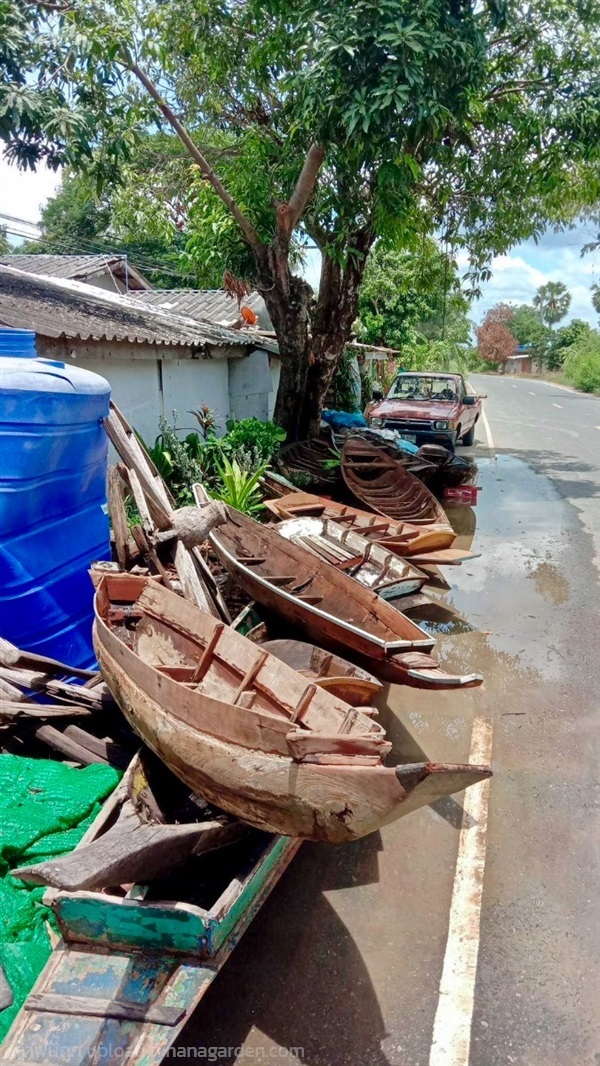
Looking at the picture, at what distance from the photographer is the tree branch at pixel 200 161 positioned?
902cm

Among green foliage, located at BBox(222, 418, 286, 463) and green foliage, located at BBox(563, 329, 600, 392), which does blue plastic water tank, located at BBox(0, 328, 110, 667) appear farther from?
green foliage, located at BBox(563, 329, 600, 392)

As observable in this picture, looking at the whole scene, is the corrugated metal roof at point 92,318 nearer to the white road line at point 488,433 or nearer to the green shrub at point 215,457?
the green shrub at point 215,457

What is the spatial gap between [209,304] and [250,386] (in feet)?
13.7

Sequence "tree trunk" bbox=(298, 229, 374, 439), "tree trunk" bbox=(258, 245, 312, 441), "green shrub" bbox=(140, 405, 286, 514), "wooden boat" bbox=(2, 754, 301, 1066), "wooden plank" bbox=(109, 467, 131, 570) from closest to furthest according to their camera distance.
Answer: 1. "wooden boat" bbox=(2, 754, 301, 1066)
2. "wooden plank" bbox=(109, 467, 131, 570)
3. "green shrub" bbox=(140, 405, 286, 514)
4. "tree trunk" bbox=(258, 245, 312, 441)
5. "tree trunk" bbox=(298, 229, 374, 439)

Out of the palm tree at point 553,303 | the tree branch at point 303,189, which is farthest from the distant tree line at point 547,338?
the tree branch at point 303,189

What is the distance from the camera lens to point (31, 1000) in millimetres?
2664

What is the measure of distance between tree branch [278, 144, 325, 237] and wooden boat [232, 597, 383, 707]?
7280mm

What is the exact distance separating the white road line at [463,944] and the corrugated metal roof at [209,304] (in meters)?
12.2

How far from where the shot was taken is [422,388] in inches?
682

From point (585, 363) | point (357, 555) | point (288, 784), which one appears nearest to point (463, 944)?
point (288, 784)

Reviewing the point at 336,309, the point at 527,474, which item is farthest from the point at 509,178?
the point at 527,474

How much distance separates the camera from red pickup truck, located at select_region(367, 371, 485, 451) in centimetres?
1472

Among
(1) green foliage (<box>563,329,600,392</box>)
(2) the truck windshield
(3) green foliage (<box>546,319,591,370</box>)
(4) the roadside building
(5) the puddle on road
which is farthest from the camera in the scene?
(3) green foliage (<box>546,319,591,370</box>)

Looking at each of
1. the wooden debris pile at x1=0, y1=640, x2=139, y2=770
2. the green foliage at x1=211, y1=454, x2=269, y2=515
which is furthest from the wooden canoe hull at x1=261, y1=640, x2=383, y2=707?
the green foliage at x1=211, y1=454, x2=269, y2=515
